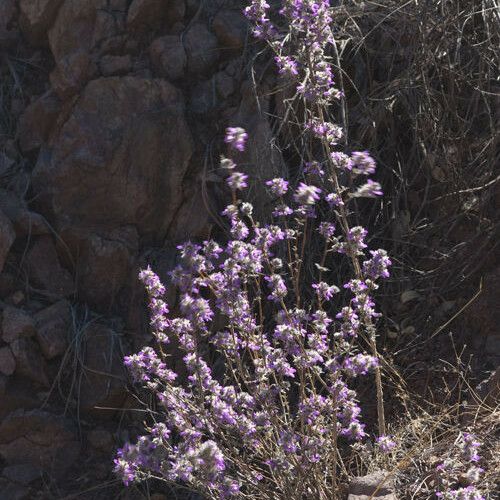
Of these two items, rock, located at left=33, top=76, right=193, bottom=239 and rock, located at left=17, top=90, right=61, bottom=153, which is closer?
rock, located at left=33, top=76, right=193, bottom=239

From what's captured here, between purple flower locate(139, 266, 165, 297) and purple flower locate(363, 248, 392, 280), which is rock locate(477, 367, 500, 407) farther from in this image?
purple flower locate(139, 266, 165, 297)

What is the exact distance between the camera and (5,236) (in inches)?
158

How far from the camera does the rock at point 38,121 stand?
14.3 feet

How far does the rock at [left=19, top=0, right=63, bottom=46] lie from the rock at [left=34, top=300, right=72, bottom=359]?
1.42 metres

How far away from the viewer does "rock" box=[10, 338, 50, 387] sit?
12.7 feet

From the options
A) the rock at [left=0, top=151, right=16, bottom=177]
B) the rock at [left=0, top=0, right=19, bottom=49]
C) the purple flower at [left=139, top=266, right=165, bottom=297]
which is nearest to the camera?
the purple flower at [left=139, top=266, right=165, bottom=297]

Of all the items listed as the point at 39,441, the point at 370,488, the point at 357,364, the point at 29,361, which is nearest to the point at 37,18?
the point at 29,361

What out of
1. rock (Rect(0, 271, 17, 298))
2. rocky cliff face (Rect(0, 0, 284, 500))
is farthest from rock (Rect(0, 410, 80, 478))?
rock (Rect(0, 271, 17, 298))

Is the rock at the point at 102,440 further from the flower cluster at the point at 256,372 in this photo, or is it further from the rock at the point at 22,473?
the flower cluster at the point at 256,372

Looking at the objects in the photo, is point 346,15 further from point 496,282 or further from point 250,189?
point 496,282

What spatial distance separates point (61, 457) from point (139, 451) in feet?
4.26

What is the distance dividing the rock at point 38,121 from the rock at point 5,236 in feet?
1.59

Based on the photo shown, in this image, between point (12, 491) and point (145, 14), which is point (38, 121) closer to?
point (145, 14)

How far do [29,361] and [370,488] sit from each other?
1704mm
